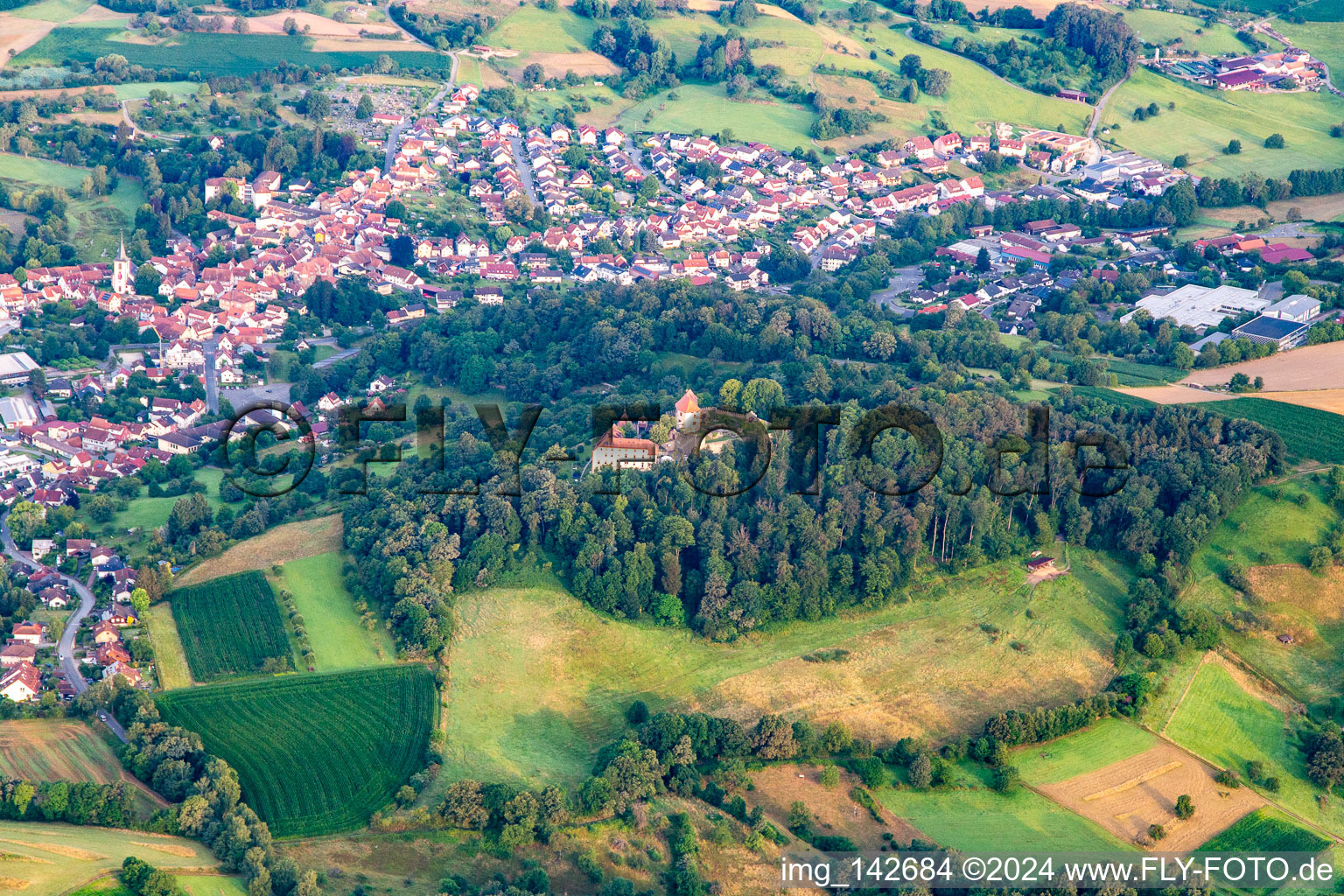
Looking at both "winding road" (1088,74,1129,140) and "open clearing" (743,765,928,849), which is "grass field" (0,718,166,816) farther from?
"winding road" (1088,74,1129,140)

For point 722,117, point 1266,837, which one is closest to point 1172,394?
point 1266,837

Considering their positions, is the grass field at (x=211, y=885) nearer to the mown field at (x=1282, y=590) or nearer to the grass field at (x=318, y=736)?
the grass field at (x=318, y=736)

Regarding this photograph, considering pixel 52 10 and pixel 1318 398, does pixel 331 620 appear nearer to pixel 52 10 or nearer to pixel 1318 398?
pixel 1318 398

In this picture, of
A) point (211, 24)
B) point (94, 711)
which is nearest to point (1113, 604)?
point (94, 711)

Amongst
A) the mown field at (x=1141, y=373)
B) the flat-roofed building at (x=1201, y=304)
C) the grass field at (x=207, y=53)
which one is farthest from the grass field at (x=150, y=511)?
the grass field at (x=207, y=53)

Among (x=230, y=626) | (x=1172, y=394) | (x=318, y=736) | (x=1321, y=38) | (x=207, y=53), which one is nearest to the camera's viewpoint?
(x=318, y=736)

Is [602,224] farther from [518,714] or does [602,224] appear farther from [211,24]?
[518,714]

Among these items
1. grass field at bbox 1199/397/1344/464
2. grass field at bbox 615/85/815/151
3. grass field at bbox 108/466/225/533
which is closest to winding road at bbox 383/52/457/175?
grass field at bbox 615/85/815/151
